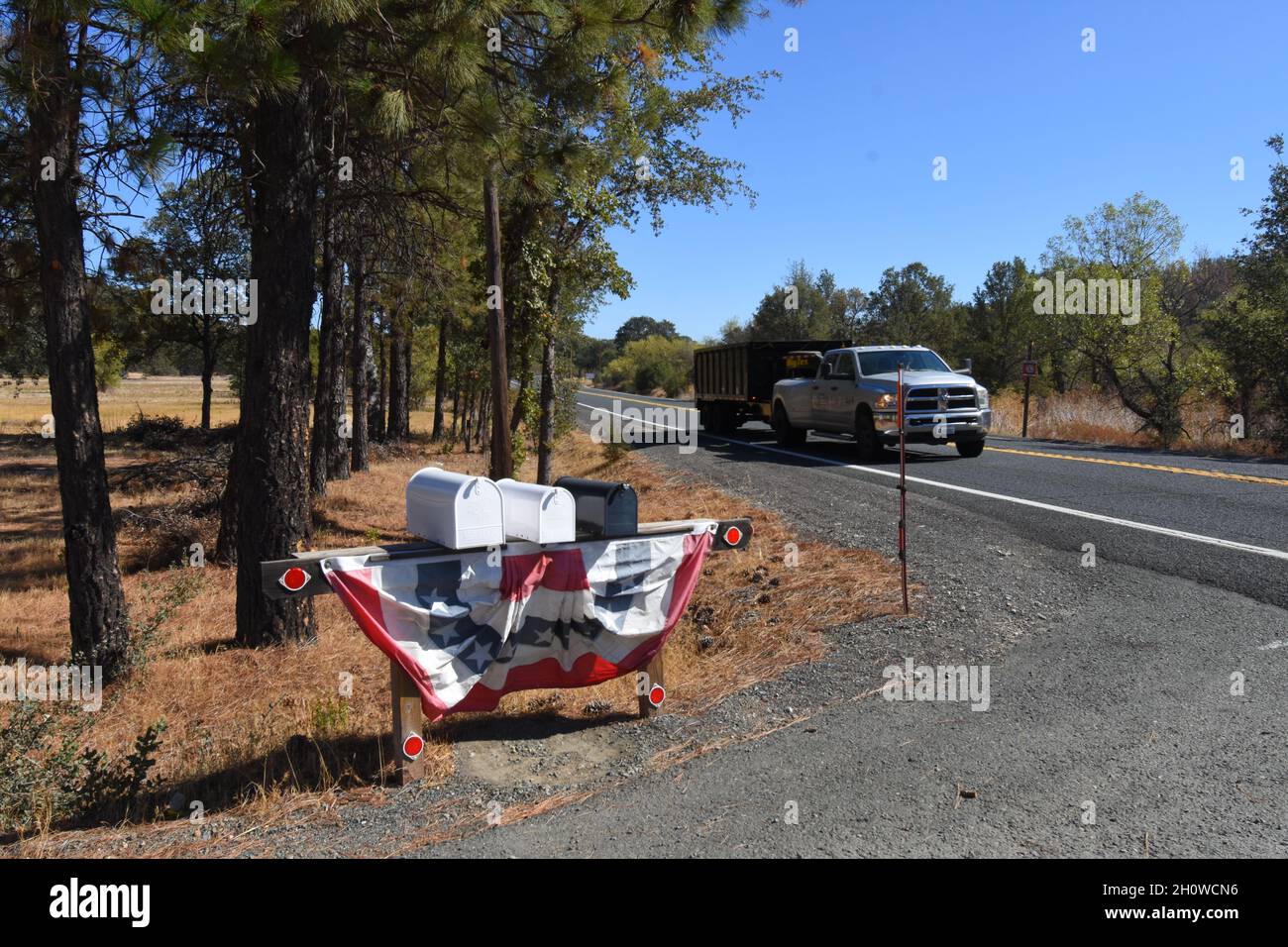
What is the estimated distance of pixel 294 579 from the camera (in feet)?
14.8

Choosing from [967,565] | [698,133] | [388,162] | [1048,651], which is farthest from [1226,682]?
[698,133]

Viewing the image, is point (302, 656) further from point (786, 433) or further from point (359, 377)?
point (786, 433)

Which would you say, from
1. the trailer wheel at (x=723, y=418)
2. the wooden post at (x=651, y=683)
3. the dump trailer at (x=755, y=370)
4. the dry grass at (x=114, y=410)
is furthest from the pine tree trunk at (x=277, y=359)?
the trailer wheel at (x=723, y=418)

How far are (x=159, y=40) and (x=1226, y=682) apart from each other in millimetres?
7216

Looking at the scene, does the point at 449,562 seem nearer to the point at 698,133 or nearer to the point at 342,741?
the point at 342,741

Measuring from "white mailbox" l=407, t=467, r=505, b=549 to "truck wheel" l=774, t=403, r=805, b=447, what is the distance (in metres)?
17.0

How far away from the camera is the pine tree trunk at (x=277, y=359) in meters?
7.77

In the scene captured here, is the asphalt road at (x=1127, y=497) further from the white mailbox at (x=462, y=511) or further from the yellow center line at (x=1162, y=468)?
the white mailbox at (x=462, y=511)

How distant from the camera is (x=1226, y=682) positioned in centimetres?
523

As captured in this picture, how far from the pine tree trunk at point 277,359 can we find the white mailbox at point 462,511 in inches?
131

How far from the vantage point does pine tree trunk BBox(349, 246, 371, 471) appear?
19266mm

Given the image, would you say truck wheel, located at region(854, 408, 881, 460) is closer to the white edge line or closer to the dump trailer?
the white edge line

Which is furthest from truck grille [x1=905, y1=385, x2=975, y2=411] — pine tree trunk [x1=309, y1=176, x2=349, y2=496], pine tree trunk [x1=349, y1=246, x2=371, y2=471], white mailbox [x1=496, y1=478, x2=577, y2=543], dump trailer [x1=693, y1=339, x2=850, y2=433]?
white mailbox [x1=496, y1=478, x2=577, y2=543]

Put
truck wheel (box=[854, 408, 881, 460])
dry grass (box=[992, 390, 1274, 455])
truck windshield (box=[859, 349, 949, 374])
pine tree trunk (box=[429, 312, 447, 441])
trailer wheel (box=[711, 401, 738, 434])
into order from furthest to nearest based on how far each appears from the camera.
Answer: pine tree trunk (box=[429, 312, 447, 441])
trailer wheel (box=[711, 401, 738, 434])
dry grass (box=[992, 390, 1274, 455])
truck windshield (box=[859, 349, 949, 374])
truck wheel (box=[854, 408, 881, 460])
